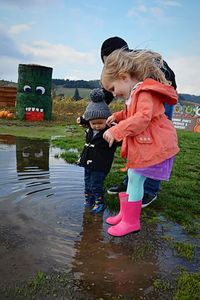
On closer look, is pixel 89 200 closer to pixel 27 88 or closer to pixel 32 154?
pixel 32 154

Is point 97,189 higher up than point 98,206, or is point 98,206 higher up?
point 97,189

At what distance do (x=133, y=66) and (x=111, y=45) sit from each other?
1.29 m

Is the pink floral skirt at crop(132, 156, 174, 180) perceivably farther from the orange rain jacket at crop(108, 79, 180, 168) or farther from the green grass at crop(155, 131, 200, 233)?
the green grass at crop(155, 131, 200, 233)

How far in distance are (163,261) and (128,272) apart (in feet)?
1.18

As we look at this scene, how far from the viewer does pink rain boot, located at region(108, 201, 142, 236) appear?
3.13 m

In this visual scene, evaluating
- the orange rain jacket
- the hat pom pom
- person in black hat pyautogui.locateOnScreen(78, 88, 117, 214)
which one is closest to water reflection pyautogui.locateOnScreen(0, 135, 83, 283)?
person in black hat pyautogui.locateOnScreen(78, 88, 117, 214)

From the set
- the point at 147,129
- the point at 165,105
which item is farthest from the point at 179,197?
the point at 147,129

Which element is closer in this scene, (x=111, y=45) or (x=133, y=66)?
(x=133, y=66)

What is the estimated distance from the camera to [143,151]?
3.04 m

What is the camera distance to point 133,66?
10.3 ft

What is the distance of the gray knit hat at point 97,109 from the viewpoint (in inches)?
152

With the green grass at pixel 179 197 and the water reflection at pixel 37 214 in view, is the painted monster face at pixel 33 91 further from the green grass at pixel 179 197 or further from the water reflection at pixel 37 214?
the water reflection at pixel 37 214

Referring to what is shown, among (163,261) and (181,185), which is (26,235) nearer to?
(163,261)

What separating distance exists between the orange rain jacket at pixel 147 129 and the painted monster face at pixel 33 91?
1185 cm
